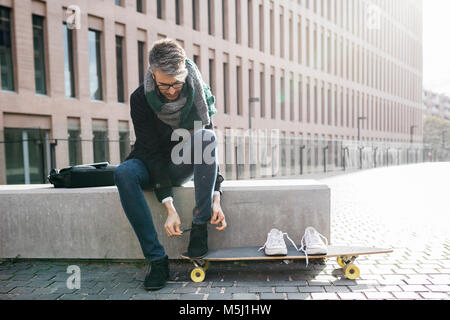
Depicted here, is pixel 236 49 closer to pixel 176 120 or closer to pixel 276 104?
pixel 276 104

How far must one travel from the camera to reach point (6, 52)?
12.9 meters

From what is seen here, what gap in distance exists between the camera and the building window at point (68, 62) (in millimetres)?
14570

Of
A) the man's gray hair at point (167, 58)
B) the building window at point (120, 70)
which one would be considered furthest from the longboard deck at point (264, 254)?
the building window at point (120, 70)

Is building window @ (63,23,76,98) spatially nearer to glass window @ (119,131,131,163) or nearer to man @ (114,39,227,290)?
glass window @ (119,131,131,163)

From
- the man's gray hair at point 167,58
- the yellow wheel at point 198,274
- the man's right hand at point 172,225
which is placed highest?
the man's gray hair at point 167,58

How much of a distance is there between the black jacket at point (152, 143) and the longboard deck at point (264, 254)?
0.59m

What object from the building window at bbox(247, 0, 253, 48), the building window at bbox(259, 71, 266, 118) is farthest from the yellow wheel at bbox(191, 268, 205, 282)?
the building window at bbox(247, 0, 253, 48)

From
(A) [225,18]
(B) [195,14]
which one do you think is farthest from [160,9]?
(A) [225,18]

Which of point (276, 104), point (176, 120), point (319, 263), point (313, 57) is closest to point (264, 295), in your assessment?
point (319, 263)

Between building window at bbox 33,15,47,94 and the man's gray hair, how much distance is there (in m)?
13.4

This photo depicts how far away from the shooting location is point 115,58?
1636cm

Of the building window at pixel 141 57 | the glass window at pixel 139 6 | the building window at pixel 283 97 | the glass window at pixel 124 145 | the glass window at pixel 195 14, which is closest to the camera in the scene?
the glass window at pixel 124 145

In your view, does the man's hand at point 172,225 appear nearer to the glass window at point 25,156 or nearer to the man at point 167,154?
the man at point 167,154

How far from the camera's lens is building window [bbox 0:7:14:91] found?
12.7 metres
